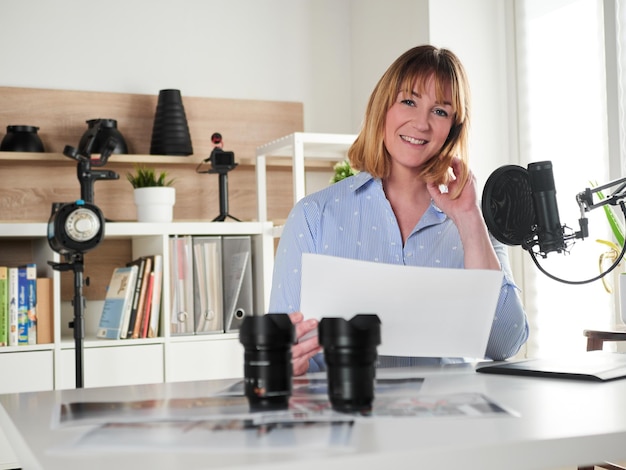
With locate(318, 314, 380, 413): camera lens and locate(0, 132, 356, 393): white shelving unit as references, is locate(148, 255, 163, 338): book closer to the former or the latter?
locate(0, 132, 356, 393): white shelving unit

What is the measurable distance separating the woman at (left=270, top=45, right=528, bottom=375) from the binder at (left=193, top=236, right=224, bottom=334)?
4.07 ft

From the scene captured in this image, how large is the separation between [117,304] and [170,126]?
0.74 meters

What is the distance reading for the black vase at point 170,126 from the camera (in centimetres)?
318

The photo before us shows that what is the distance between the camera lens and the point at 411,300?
1277mm

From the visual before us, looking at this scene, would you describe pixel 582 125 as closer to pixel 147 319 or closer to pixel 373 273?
pixel 147 319

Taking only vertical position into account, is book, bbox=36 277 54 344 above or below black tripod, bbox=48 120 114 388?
below

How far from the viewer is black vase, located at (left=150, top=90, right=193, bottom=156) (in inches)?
125

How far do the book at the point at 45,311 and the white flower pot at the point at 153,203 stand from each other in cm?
41

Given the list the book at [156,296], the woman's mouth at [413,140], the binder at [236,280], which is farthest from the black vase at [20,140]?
the woman's mouth at [413,140]

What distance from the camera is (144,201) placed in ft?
9.80

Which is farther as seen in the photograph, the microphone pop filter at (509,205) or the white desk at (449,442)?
the microphone pop filter at (509,205)

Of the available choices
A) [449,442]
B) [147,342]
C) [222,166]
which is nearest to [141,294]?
[147,342]

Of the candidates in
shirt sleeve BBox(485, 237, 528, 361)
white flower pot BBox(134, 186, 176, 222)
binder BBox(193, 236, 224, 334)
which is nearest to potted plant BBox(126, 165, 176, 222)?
white flower pot BBox(134, 186, 176, 222)

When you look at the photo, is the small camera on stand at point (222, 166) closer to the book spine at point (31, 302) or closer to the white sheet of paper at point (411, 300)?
the book spine at point (31, 302)
